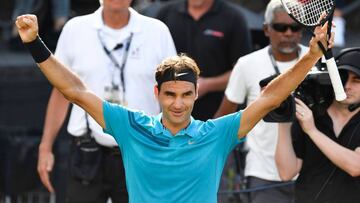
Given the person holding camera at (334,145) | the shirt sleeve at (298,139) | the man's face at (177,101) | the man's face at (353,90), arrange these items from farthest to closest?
1. the shirt sleeve at (298,139)
2. the man's face at (353,90)
3. the person holding camera at (334,145)
4. the man's face at (177,101)

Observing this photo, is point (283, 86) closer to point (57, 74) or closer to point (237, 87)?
point (57, 74)

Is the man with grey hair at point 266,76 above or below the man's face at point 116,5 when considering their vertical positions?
below

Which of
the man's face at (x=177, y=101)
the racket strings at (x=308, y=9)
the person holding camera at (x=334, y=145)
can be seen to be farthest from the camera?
the person holding camera at (x=334, y=145)

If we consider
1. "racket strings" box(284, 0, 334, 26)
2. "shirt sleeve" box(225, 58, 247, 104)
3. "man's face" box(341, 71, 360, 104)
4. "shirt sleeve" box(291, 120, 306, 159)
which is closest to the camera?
"racket strings" box(284, 0, 334, 26)

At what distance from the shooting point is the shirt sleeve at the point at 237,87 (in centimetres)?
812

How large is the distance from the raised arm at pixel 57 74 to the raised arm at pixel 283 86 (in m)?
0.75

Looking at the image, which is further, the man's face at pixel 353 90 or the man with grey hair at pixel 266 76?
the man with grey hair at pixel 266 76

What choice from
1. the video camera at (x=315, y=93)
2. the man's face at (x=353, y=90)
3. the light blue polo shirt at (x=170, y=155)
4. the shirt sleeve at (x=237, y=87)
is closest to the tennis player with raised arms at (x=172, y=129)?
the light blue polo shirt at (x=170, y=155)

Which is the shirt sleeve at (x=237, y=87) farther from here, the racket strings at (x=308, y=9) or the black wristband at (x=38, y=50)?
the black wristband at (x=38, y=50)

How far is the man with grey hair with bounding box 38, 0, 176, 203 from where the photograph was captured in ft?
25.8

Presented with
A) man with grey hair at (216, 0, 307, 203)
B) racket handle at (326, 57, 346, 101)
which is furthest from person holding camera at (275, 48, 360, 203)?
racket handle at (326, 57, 346, 101)

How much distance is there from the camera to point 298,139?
23.9ft

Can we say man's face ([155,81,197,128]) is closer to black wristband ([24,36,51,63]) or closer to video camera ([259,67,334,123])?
black wristband ([24,36,51,63])

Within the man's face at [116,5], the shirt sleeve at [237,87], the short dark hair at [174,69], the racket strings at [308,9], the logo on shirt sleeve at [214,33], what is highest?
the racket strings at [308,9]
